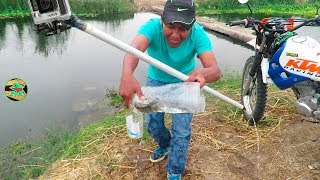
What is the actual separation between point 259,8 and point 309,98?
16052 mm

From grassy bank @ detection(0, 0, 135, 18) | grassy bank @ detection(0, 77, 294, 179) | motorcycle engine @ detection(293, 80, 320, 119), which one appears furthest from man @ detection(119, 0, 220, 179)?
grassy bank @ detection(0, 0, 135, 18)

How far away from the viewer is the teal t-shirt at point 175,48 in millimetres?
2750

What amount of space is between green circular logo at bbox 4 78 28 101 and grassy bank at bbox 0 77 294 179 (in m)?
0.94

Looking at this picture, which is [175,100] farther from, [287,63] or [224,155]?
[287,63]

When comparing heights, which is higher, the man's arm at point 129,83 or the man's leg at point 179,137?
the man's arm at point 129,83

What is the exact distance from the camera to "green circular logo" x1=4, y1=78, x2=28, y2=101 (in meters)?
3.05

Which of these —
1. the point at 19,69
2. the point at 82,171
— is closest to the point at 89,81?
the point at 19,69

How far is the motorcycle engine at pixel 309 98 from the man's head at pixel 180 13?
5.57 feet

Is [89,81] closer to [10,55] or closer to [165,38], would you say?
[10,55]

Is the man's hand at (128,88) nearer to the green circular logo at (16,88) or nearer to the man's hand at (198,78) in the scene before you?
the man's hand at (198,78)

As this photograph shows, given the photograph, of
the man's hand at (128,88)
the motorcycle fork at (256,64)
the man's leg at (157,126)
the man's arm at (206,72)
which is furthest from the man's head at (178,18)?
the motorcycle fork at (256,64)

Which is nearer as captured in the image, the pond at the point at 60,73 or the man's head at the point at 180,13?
the man's head at the point at 180,13

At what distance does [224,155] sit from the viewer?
369 centimetres

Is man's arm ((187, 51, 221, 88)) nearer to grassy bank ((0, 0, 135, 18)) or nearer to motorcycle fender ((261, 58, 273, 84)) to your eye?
motorcycle fender ((261, 58, 273, 84))
